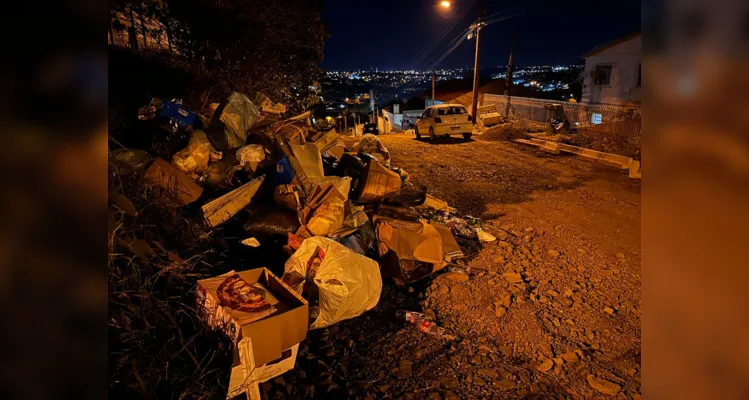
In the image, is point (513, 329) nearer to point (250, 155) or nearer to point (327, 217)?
point (327, 217)

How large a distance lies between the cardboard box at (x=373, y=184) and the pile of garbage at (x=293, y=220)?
12mm

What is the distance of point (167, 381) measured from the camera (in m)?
2.35

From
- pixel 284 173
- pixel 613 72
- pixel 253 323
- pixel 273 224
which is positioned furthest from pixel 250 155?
pixel 613 72

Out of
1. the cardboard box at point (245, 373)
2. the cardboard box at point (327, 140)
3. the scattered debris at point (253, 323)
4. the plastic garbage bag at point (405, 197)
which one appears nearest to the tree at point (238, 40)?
the cardboard box at point (327, 140)

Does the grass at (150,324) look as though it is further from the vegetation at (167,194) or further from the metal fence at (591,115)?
the metal fence at (591,115)

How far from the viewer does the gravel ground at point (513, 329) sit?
110 inches

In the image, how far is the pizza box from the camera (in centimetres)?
243

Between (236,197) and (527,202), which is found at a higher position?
(236,197)

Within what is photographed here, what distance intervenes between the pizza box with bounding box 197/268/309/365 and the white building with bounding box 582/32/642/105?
19984 mm

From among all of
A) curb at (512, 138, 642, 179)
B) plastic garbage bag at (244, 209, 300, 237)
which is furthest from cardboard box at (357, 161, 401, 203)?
curb at (512, 138, 642, 179)

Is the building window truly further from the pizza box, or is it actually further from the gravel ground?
the pizza box
